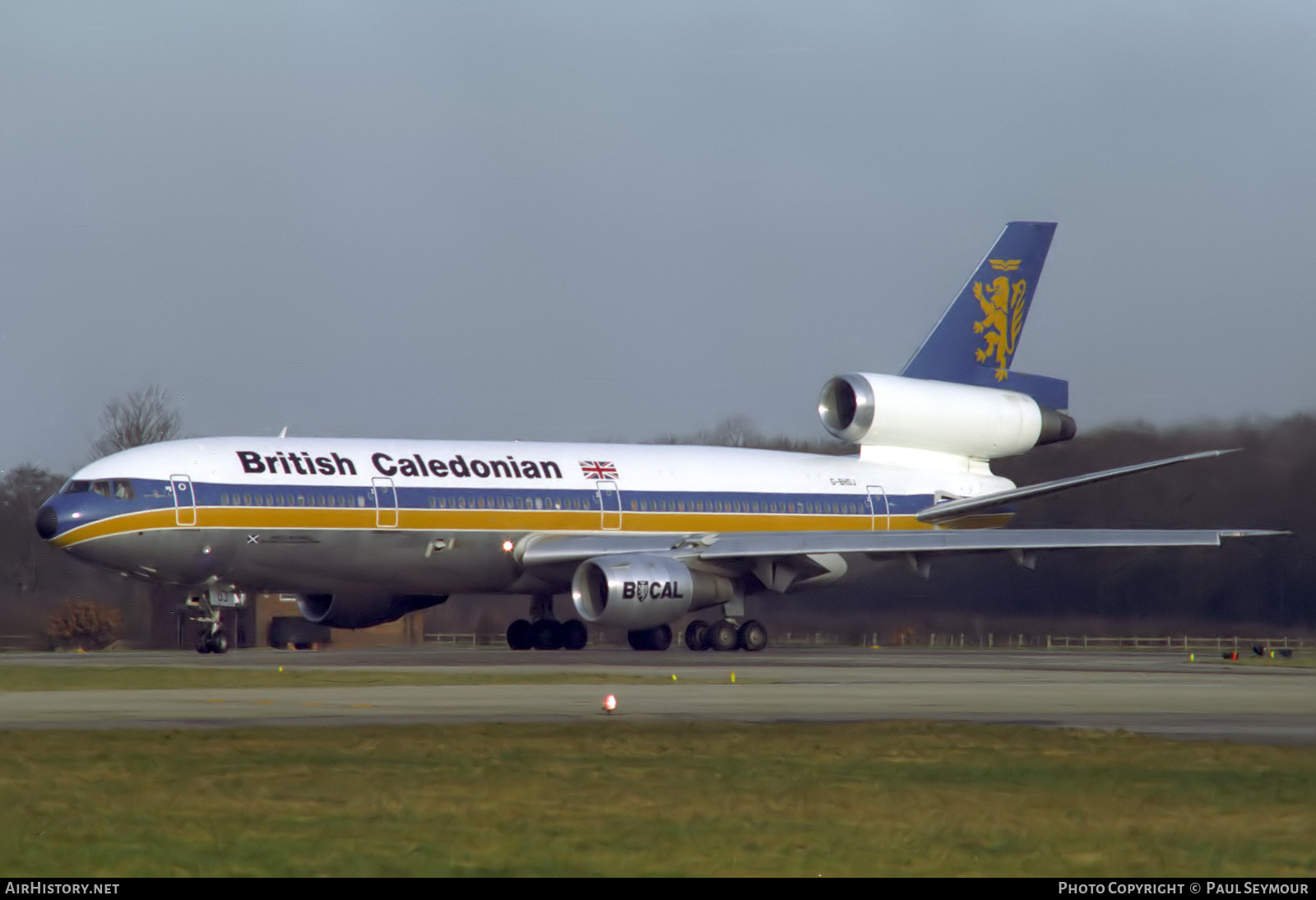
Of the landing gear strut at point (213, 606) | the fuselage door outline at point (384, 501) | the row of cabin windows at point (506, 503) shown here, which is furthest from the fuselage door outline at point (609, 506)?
the landing gear strut at point (213, 606)

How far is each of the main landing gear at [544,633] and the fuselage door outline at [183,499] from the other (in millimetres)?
8772

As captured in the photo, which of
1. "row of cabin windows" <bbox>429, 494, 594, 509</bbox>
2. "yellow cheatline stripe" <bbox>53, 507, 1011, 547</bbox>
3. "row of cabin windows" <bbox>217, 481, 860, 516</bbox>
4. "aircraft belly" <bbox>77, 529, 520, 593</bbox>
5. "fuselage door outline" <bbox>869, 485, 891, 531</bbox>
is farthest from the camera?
"fuselage door outline" <bbox>869, 485, 891, 531</bbox>

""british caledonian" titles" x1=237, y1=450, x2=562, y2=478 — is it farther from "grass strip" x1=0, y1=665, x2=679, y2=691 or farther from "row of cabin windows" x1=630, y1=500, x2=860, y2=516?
"grass strip" x1=0, y1=665, x2=679, y2=691

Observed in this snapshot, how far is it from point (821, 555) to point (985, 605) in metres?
5.69

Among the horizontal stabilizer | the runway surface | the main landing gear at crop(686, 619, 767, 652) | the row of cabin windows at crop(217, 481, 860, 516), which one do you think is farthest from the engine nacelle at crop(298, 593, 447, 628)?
the horizontal stabilizer

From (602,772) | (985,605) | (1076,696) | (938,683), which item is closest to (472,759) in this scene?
(602,772)

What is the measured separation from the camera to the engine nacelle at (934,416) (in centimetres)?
4184

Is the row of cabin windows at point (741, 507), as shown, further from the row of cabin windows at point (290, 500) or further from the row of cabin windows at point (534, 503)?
the row of cabin windows at point (290, 500)

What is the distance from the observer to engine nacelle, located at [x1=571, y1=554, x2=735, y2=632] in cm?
3534

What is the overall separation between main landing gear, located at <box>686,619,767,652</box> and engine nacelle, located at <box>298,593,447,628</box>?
18.1ft

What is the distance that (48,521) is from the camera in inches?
1341

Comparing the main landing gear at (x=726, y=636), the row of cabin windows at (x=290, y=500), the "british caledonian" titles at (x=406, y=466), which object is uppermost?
the "british caledonian" titles at (x=406, y=466)

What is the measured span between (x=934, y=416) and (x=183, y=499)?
17.4 m

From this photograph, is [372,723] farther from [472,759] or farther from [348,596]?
[348,596]
